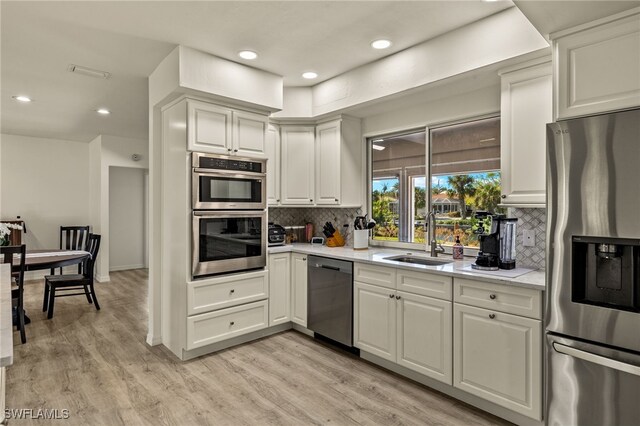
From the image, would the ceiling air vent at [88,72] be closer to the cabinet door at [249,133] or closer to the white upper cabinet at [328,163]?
the cabinet door at [249,133]

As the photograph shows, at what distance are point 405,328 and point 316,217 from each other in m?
2.10

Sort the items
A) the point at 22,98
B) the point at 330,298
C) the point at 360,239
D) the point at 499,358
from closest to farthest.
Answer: the point at 499,358 → the point at 330,298 → the point at 360,239 → the point at 22,98

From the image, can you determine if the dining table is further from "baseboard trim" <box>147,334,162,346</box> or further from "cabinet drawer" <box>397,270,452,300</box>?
"cabinet drawer" <box>397,270,452,300</box>

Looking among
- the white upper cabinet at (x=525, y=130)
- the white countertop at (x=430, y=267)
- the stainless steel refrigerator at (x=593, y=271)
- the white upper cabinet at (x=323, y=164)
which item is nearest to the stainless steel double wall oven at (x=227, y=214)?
the white countertop at (x=430, y=267)

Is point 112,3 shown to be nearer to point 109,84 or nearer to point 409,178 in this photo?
point 109,84

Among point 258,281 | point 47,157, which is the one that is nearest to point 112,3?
point 258,281

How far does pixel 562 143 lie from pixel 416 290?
53.3 inches

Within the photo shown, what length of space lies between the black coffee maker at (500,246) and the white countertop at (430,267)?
107 millimetres

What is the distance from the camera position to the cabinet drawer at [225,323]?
316 cm

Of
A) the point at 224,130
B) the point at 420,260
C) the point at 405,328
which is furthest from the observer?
the point at 224,130

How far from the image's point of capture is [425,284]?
2648 millimetres

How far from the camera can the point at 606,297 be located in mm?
1784

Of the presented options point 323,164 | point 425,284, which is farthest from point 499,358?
point 323,164

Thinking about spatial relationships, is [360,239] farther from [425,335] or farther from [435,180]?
[425,335]
